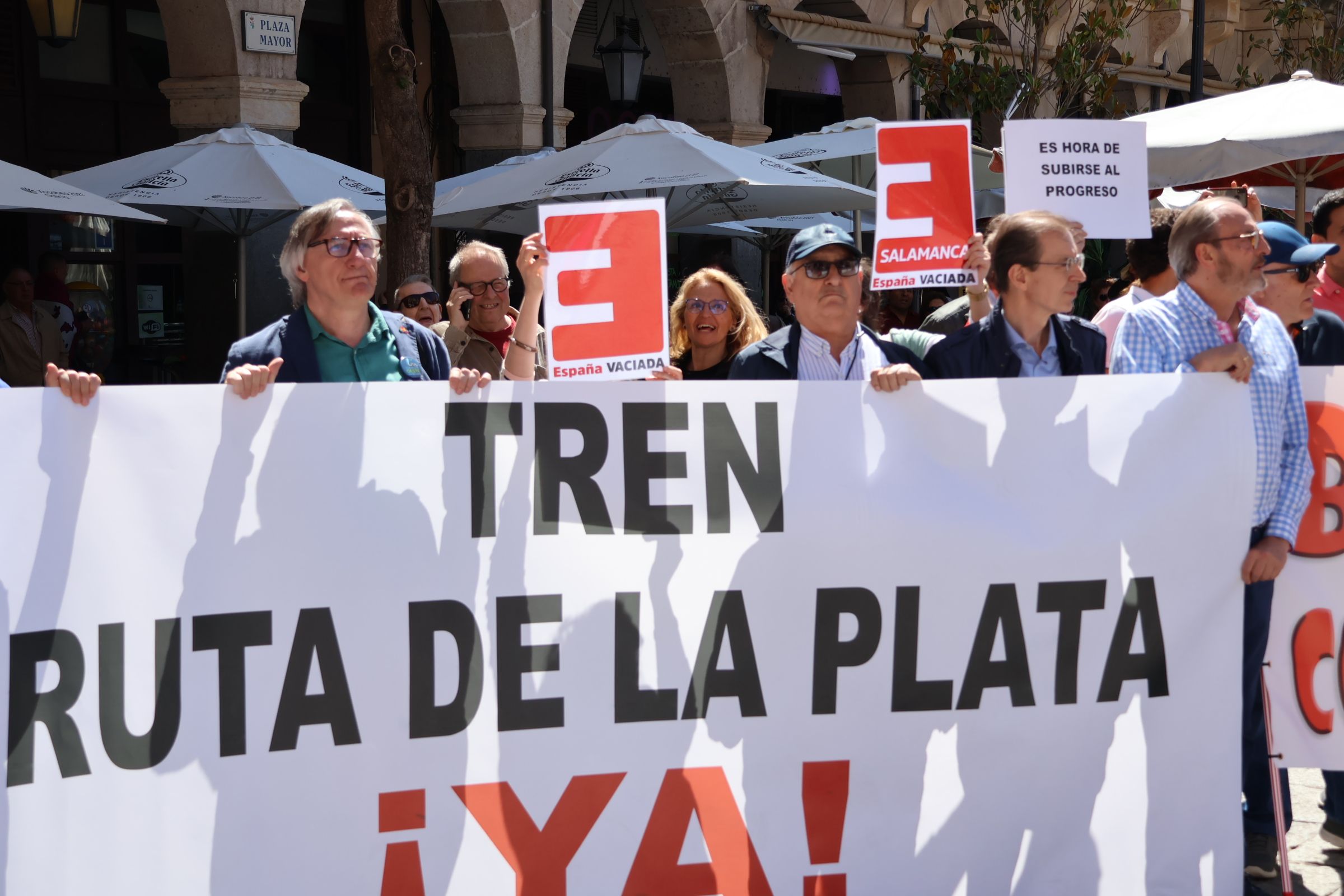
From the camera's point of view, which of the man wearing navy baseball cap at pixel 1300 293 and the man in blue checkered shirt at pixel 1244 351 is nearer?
the man in blue checkered shirt at pixel 1244 351

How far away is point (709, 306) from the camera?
5102 millimetres

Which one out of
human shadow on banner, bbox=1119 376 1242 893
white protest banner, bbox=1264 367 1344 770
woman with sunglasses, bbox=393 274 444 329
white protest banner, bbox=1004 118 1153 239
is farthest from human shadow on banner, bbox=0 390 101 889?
woman with sunglasses, bbox=393 274 444 329

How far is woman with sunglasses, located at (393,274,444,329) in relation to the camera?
660cm

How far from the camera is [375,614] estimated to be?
11.3 ft

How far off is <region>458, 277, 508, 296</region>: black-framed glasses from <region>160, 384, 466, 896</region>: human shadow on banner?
1.98 m

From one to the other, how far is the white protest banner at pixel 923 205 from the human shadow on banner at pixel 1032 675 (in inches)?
29.3

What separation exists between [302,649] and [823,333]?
1637mm

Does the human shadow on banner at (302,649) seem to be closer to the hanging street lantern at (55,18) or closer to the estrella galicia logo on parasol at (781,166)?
the estrella galicia logo on parasol at (781,166)

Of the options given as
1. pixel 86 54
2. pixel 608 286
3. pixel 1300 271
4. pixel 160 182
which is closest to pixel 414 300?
pixel 160 182

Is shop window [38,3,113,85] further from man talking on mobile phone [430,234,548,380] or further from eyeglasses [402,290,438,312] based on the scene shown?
man talking on mobile phone [430,234,548,380]

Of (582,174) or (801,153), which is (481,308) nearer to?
(582,174)

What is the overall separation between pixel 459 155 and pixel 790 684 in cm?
1225

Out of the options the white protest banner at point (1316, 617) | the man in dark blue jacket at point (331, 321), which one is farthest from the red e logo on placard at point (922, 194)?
the man in dark blue jacket at point (331, 321)

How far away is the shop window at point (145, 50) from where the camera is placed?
39.1ft
